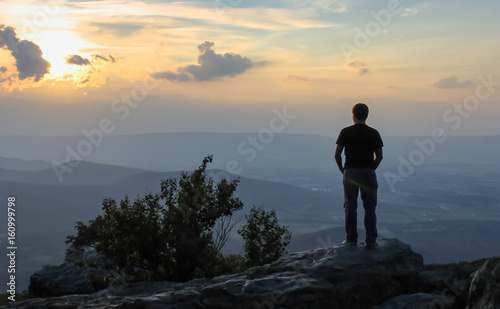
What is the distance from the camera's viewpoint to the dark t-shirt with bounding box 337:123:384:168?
52.8 feet

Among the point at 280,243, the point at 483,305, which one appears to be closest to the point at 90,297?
Answer: the point at 483,305

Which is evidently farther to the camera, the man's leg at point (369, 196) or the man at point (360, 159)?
the man's leg at point (369, 196)

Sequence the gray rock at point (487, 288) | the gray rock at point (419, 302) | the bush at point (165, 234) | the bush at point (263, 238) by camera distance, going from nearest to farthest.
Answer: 1. the gray rock at point (487, 288)
2. the gray rock at point (419, 302)
3. the bush at point (165, 234)
4. the bush at point (263, 238)

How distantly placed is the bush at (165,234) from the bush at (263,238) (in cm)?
588

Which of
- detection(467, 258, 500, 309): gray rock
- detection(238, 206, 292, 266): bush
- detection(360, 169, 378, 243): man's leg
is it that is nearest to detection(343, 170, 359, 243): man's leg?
detection(360, 169, 378, 243): man's leg

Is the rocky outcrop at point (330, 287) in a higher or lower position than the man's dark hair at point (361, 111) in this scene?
lower

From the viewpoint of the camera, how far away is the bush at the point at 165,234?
28812mm

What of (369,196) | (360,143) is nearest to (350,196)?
(369,196)

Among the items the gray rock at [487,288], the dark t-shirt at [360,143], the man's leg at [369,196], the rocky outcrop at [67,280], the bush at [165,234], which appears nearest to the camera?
the gray rock at [487,288]

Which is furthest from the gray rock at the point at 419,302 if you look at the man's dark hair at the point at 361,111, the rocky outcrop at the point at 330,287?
the man's dark hair at the point at 361,111

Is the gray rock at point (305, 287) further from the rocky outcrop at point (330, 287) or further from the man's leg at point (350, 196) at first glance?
the man's leg at point (350, 196)

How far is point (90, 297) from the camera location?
53.0 ft

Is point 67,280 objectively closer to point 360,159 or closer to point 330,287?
point 330,287

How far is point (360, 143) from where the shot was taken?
52.9 feet
